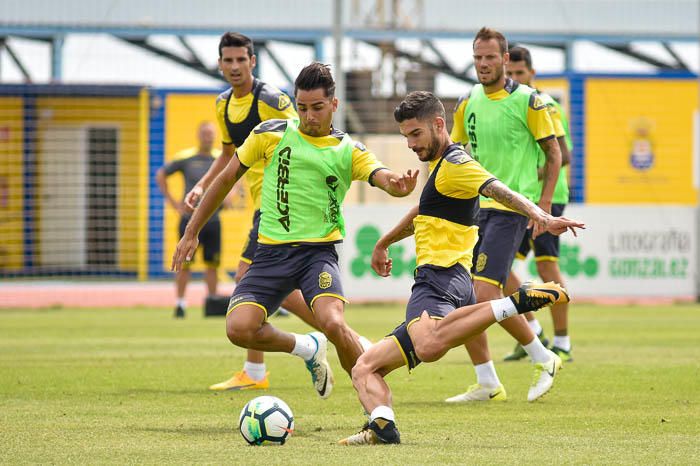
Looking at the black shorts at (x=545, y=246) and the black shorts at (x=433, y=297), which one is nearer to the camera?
the black shorts at (x=433, y=297)

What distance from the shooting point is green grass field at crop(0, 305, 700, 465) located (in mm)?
6441

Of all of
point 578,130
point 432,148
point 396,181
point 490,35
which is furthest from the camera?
point 578,130

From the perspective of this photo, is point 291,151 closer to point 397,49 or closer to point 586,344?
point 586,344

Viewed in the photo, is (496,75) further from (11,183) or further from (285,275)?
(11,183)

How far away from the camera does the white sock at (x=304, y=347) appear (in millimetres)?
8388

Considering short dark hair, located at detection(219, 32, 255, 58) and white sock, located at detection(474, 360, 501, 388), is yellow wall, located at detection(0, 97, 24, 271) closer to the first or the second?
short dark hair, located at detection(219, 32, 255, 58)

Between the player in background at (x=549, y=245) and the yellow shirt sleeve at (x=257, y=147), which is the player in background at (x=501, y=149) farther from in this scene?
the yellow shirt sleeve at (x=257, y=147)

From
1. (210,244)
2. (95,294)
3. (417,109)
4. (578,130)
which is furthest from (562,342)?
(578,130)

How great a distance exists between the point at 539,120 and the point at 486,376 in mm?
1958

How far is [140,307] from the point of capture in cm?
2077

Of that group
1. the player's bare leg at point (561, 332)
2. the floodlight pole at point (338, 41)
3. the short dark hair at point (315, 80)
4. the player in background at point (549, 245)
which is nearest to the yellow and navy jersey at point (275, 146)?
the short dark hair at point (315, 80)

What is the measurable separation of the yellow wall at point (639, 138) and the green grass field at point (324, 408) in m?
13.6

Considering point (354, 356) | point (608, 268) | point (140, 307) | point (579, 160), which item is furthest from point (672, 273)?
point (354, 356)

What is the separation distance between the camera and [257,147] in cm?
802
